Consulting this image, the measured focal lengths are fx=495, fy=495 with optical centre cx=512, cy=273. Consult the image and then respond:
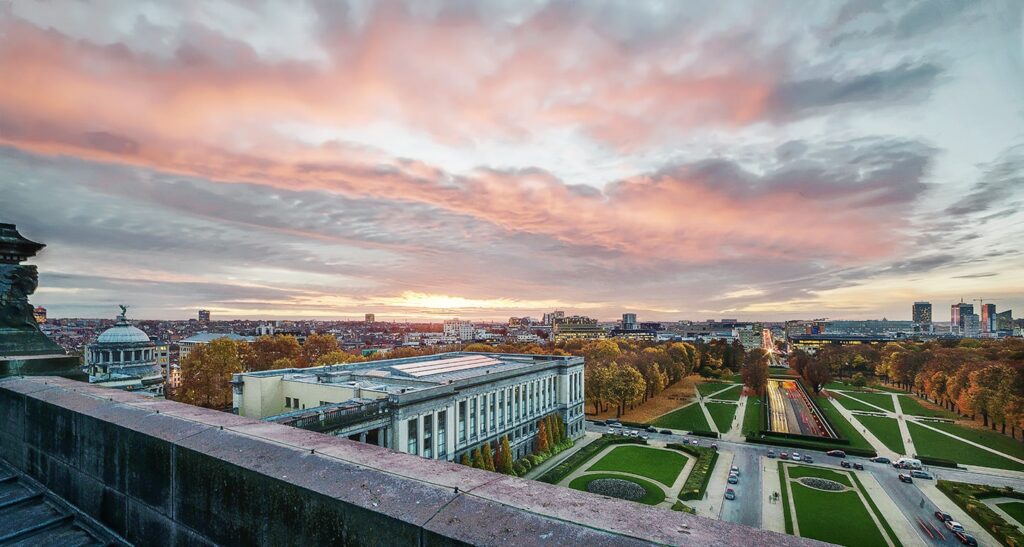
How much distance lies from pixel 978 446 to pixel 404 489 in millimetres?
82427

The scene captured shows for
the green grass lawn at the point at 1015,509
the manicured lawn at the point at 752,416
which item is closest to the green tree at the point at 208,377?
the manicured lawn at the point at 752,416

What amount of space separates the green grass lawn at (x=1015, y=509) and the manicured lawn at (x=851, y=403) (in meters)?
42.9

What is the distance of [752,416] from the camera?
77312mm

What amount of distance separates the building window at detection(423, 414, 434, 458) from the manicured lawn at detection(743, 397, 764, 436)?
1798 inches

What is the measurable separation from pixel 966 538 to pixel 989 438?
4134cm

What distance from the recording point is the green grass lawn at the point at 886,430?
200 feet

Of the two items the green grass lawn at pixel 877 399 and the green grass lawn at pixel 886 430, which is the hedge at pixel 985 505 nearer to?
the green grass lawn at pixel 886 430

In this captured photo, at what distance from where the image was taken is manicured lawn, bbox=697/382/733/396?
328ft

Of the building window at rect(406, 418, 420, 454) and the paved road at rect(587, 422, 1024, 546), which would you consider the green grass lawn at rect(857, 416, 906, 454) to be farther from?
the building window at rect(406, 418, 420, 454)

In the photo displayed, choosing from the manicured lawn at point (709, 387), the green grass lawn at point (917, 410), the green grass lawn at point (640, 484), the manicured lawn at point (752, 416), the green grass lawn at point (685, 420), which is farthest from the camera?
the manicured lawn at point (709, 387)

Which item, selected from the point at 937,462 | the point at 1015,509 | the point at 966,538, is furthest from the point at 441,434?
the point at 937,462

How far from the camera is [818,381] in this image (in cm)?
9575

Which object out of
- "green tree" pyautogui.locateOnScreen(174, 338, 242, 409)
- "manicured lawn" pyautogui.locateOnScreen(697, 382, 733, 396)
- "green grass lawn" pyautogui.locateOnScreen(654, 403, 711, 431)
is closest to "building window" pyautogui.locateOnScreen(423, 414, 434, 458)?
"green tree" pyautogui.locateOnScreen(174, 338, 242, 409)

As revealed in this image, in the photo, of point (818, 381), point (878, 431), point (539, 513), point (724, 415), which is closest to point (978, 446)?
point (878, 431)
